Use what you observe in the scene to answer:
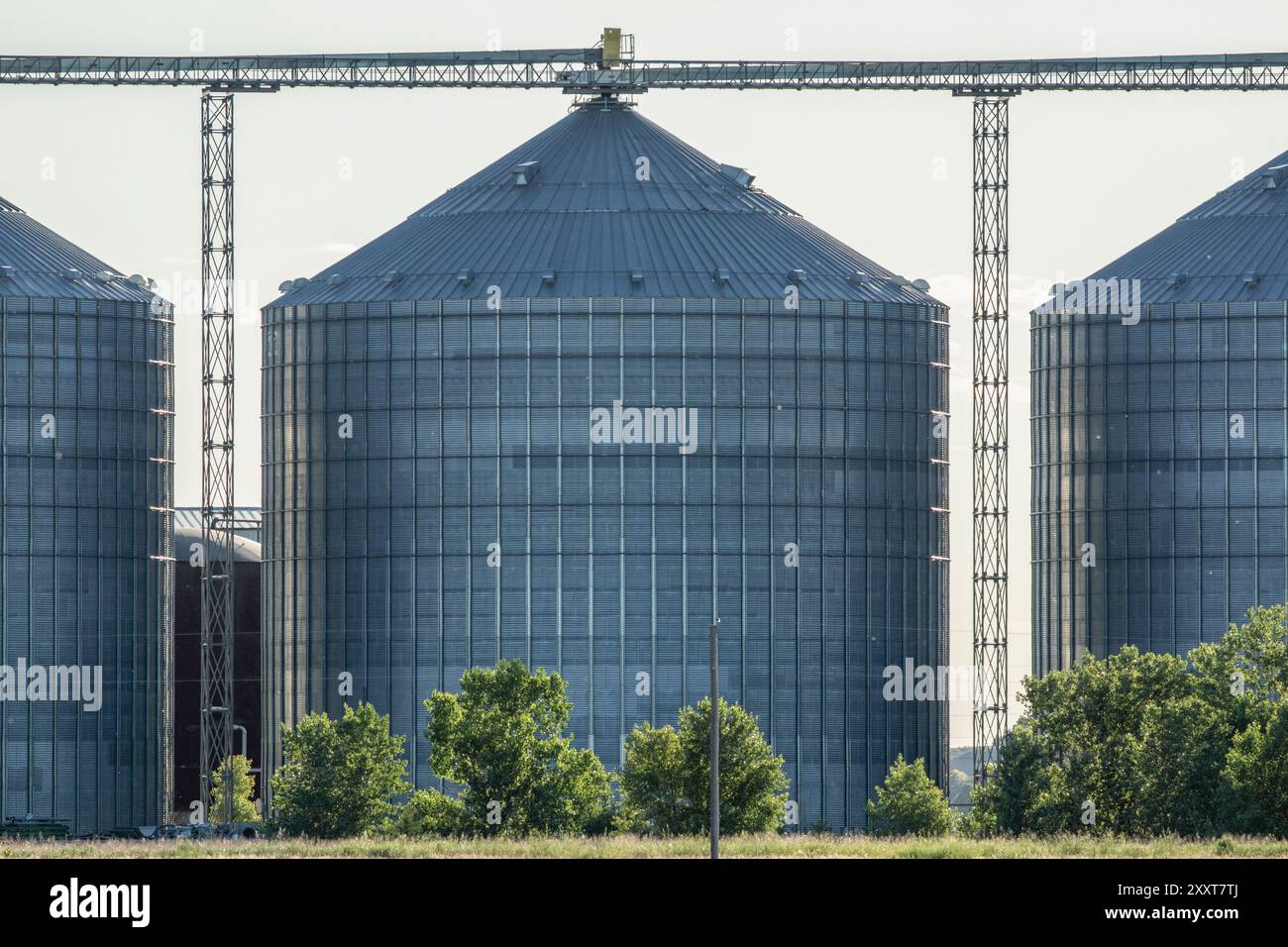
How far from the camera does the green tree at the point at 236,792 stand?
476ft

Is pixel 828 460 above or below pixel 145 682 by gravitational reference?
above

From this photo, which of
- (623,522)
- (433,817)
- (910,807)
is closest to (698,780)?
(433,817)

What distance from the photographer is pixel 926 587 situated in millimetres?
143000

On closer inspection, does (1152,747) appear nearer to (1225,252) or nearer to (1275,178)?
(1225,252)

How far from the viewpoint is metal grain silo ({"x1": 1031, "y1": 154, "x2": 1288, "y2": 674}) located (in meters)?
144

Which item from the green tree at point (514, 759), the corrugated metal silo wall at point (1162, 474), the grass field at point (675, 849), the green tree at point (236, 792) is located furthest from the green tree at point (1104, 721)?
the green tree at point (236, 792)

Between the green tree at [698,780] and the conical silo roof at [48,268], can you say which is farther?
the conical silo roof at [48,268]

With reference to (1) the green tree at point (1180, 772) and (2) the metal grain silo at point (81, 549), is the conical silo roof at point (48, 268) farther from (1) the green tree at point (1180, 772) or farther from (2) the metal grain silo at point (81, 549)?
(1) the green tree at point (1180, 772)

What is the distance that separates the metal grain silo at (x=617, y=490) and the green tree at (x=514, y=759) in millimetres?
11037
